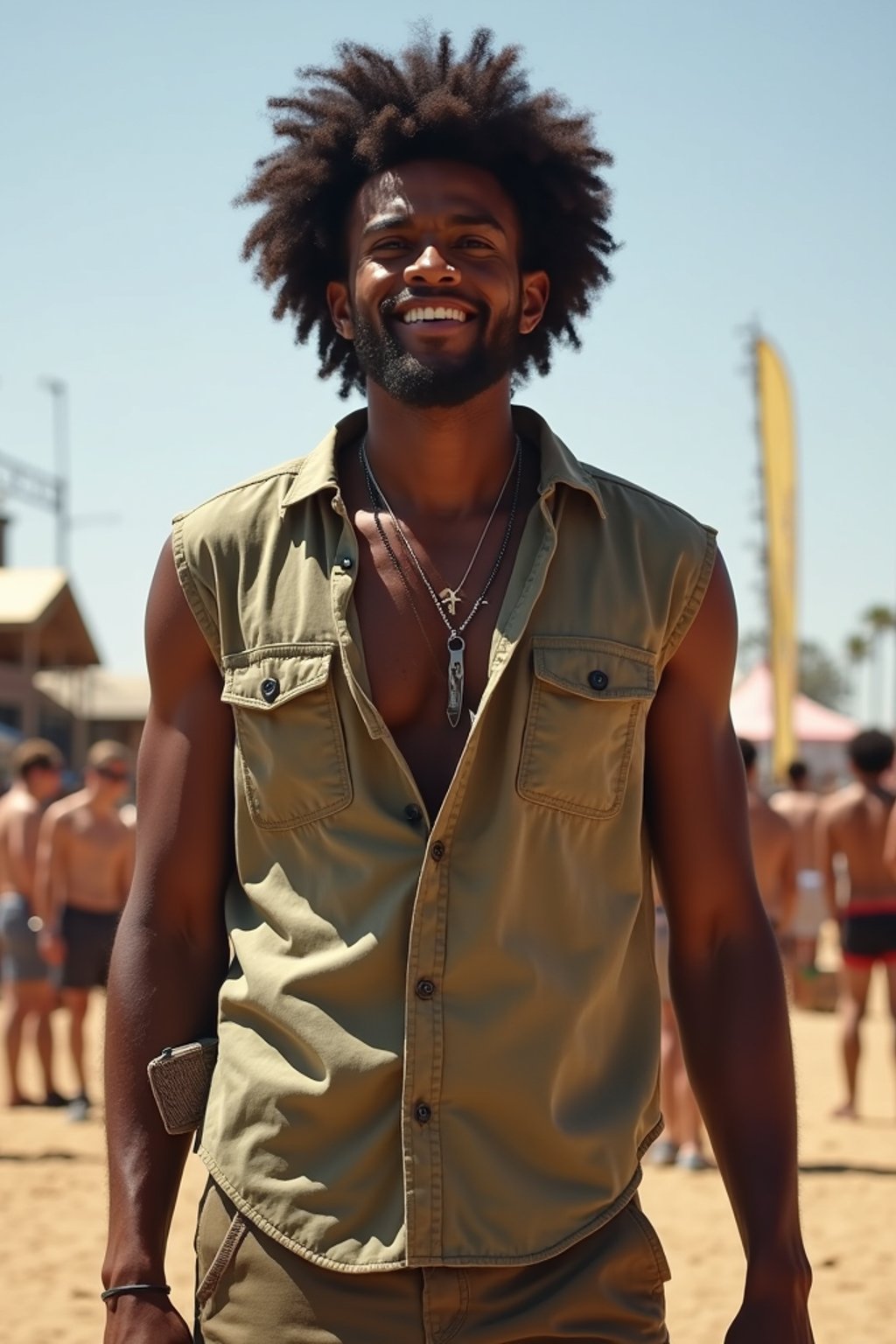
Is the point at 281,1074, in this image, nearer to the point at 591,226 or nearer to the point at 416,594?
the point at 416,594

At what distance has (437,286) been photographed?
8.60 feet

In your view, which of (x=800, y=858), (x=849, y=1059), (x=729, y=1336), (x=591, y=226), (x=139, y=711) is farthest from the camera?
(x=139, y=711)

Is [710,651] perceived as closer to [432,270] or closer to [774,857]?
[432,270]

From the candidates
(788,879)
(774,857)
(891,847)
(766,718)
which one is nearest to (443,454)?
(774,857)

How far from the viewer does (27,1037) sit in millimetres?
14484

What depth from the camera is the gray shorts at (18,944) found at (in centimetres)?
1123

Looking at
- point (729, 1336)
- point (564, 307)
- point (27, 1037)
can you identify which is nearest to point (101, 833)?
point (27, 1037)

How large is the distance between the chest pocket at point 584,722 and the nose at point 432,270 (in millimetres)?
561

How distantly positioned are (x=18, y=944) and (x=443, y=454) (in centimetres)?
923

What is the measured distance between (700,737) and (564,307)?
0.96 m

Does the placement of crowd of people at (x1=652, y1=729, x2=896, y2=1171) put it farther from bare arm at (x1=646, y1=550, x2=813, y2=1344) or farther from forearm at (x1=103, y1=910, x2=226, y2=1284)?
forearm at (x1=103, y1=910, x2=226, y2=1284)

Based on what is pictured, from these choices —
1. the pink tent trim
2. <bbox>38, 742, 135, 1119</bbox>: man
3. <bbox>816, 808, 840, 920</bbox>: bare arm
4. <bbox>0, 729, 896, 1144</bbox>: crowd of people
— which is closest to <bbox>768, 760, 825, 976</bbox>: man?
<bbox>0, 729, 896, 1144</bbox>: crowd of people

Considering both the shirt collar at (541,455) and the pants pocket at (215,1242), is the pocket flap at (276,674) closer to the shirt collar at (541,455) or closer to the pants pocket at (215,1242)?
the shirt collar at (541,455)

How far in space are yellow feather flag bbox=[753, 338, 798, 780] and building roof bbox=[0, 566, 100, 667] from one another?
13924 millimetres
